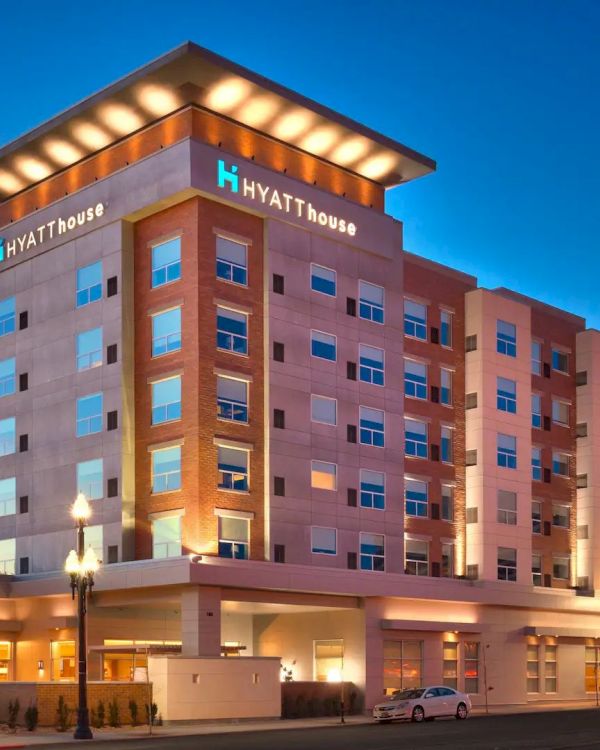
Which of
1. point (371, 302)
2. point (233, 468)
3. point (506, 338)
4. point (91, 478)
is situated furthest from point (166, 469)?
point (506, 338)

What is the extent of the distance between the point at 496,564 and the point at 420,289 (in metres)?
15.9

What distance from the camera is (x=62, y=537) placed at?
58.6 metres

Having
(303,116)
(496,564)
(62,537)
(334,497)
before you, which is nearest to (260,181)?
(303,116)

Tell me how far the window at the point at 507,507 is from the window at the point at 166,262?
78.2ft

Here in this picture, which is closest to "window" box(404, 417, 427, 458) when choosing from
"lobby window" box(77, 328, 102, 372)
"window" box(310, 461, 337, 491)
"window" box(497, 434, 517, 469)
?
"window" box(497, 434, 517, 469)

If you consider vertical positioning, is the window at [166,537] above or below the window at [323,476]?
below

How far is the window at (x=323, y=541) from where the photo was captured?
57.6 meters

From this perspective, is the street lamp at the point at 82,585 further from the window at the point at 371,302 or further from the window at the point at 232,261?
the window at the point at 371,302

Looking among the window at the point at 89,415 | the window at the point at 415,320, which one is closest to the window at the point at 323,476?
the window at the point at 415,320

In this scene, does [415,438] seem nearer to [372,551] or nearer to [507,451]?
[507,451]

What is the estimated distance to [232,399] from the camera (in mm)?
55594

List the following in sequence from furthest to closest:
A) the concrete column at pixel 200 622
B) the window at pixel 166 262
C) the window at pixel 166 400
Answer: the window at pixel 166 262
the window at pixel 166 400
the concrete column at pixel 200 622

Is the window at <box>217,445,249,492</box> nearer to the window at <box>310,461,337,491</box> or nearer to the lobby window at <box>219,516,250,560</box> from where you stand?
the lobby window at <box>219,516,250,560</box>

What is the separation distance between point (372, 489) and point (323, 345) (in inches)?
310
